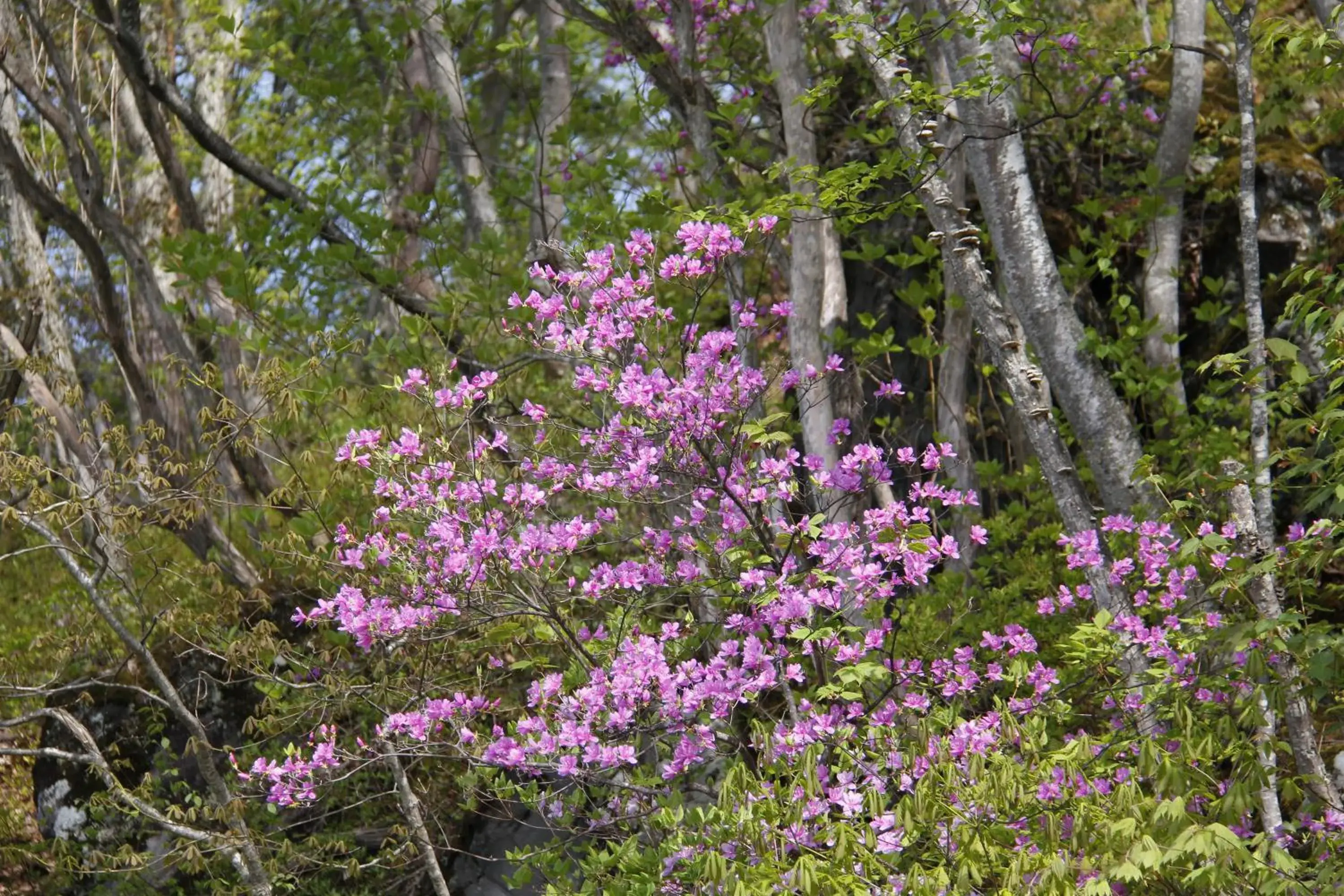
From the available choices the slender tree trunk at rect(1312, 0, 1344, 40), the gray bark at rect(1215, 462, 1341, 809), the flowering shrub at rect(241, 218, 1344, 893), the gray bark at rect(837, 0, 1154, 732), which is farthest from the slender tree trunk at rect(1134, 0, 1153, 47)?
the gray bark at rect(1215, 462, 1341, 809)

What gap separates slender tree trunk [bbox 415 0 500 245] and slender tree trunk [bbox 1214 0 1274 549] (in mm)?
3656

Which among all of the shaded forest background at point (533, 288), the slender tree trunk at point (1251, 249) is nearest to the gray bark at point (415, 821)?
the shaded forest background at point (533, 288)

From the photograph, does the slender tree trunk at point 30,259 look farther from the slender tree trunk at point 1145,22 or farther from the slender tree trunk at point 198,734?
the slender tree trunk at point 1145,22

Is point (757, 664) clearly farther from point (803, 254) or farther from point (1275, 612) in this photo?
point (803, 254)

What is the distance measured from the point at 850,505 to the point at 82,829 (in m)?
5.50

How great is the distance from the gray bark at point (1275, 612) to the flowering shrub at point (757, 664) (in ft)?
0.25

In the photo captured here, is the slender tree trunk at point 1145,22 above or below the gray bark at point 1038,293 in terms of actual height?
above

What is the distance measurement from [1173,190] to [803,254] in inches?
91.9

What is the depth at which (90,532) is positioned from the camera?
650cm

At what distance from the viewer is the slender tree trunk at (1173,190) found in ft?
22.2

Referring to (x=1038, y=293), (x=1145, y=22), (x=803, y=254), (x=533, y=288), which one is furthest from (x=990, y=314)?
(x=1145, y=22)

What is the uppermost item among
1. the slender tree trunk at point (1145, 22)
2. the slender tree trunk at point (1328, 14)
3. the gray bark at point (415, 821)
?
the slender tree trunk at point (1145, 22)

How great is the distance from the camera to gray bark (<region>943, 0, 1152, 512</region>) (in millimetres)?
5414

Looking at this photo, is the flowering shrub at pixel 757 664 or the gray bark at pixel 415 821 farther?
the gray bark at pixel 415 821
